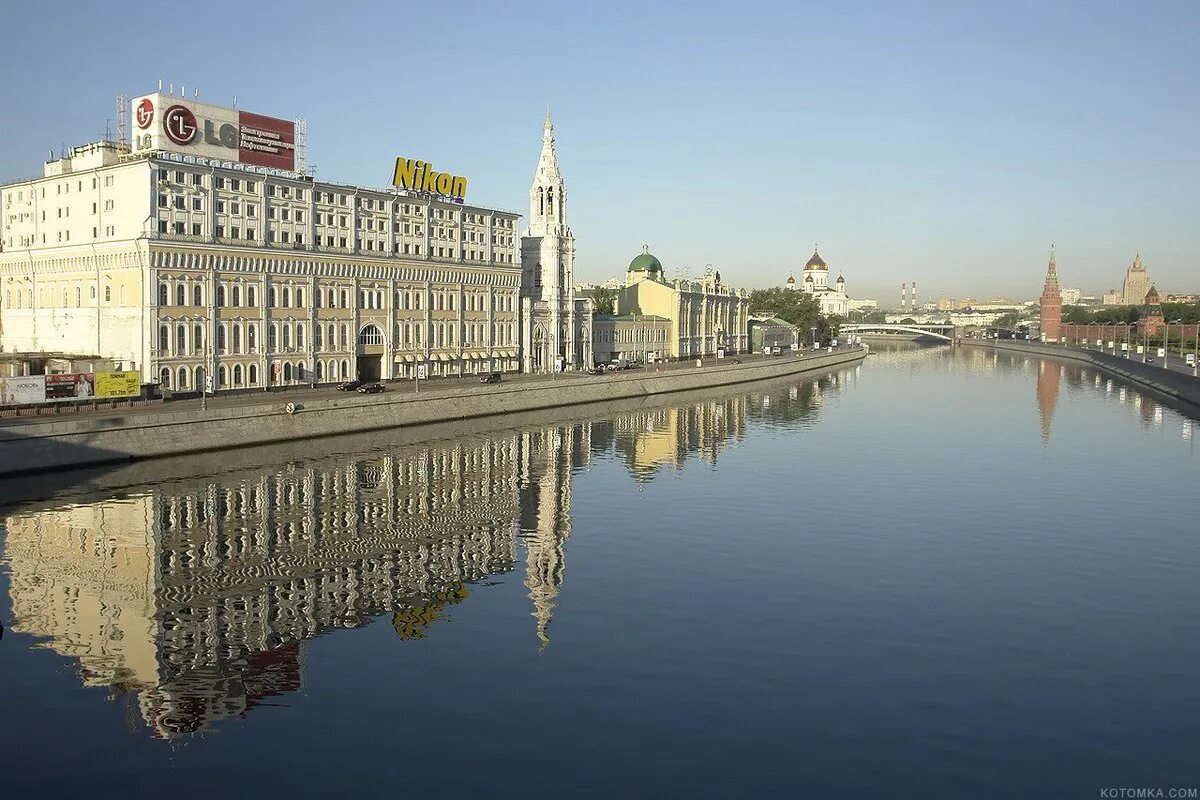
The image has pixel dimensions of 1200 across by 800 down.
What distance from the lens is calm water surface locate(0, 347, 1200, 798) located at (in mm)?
22953

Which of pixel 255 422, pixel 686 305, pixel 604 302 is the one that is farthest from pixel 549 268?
pixel 255 422

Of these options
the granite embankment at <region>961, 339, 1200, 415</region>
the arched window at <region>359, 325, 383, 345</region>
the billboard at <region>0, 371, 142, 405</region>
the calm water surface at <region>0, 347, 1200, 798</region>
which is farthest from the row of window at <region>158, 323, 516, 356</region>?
the granite embankment at <region>961, 339, 1200, 415</region>

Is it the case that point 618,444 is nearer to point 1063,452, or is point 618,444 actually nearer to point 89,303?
point 1063,452

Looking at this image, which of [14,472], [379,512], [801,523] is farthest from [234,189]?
[801,523]

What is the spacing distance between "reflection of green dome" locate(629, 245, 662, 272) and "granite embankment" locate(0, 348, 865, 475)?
243 feet

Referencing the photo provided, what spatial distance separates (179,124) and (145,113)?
2.80m

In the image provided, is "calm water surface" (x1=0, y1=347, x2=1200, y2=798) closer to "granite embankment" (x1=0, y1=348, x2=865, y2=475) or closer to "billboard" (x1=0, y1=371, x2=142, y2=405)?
"granite embankment" (x1=0, y1=348, x2=865, y2=475)

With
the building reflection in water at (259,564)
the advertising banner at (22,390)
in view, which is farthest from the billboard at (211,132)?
the building reflection in water at (259,564)

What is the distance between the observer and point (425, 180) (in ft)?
339

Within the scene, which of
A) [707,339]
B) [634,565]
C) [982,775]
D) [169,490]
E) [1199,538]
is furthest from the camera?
[707,339]

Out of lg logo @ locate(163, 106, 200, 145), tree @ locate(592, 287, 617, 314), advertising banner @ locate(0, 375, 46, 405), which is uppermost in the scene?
lg logo @ locate(163, 106, 200, 145)

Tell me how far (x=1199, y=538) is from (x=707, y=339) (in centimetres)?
14006

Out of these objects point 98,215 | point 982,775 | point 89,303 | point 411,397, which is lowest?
point 982,775

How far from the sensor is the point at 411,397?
81.9m
